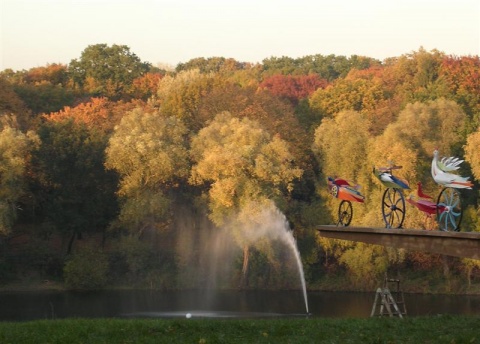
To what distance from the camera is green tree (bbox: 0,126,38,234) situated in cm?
5259

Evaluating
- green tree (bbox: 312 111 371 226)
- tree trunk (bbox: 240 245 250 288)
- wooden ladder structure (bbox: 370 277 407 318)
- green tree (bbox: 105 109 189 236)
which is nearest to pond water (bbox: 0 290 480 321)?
tree trunk (bbox: 240 245 250 288)

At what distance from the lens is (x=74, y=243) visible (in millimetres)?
59500

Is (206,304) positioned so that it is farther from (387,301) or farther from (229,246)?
(387,301)

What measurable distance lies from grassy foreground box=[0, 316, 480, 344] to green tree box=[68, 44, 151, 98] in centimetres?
6011

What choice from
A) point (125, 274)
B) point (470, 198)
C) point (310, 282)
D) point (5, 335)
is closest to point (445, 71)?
point (470, 198)

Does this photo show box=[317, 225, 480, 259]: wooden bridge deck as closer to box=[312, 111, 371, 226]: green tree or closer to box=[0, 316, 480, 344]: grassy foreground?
box=[0, 316, 480, 344]: grassy foreground

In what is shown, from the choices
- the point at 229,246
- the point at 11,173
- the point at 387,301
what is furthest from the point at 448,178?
the point at 11,173

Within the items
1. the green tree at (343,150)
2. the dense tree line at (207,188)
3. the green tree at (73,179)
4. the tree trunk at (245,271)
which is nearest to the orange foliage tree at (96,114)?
the dense tree line at (207,188)

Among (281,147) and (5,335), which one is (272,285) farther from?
(5,335)

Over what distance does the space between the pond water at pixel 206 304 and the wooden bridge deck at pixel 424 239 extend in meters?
18.6

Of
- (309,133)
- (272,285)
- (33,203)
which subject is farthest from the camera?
(309,133)

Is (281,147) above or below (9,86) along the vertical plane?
below

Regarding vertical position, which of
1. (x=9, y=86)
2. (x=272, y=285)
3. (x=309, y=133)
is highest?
(x=9, y=86)

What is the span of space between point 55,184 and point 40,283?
6068 mm
